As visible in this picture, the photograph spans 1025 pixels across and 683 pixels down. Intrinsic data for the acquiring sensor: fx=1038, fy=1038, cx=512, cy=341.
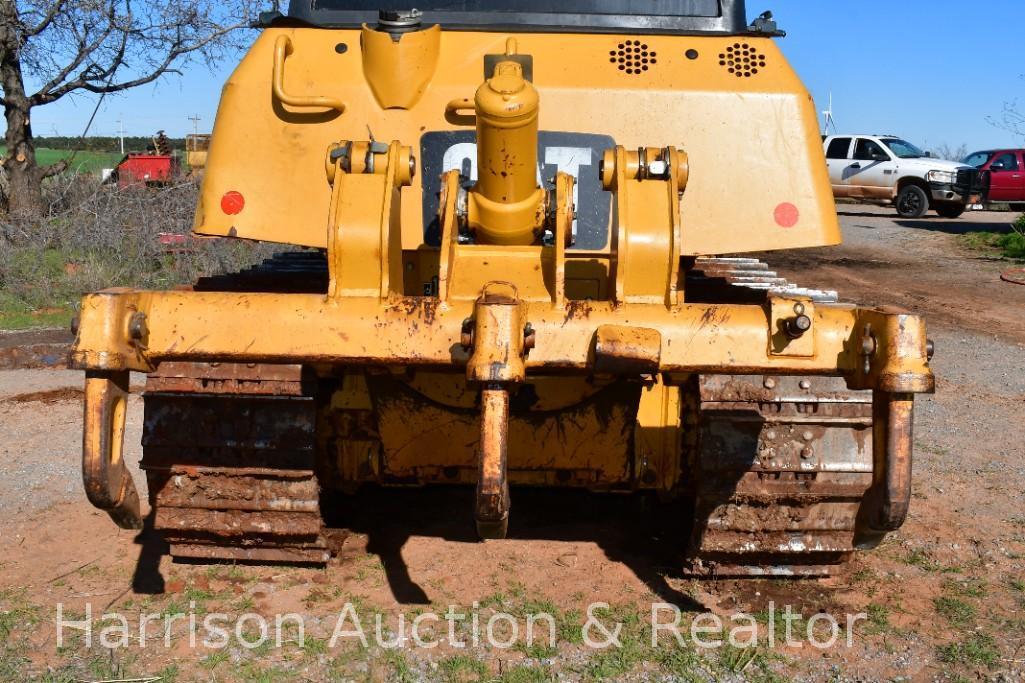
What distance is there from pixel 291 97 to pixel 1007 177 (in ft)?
77.2

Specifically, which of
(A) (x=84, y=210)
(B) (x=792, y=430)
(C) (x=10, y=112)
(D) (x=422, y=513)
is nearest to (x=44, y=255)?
(A) (x=84, y=210)

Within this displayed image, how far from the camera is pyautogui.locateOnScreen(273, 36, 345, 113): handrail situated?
4043mm

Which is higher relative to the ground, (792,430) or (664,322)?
(664,322)

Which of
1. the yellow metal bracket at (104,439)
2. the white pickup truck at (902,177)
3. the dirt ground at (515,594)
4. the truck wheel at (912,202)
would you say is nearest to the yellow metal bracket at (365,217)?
the yellow metal bracket at (104,439)

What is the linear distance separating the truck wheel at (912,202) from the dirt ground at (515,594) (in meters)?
18.1

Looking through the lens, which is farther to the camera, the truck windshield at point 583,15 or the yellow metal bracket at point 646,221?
the truck windshield at point 583,15

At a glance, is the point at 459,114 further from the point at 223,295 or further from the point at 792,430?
the point at 792,430

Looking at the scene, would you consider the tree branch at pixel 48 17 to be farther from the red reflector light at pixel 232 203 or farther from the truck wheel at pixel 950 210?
the truck wheel at pixel 950 210

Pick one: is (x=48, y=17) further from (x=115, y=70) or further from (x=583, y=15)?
(x=583, y=15)

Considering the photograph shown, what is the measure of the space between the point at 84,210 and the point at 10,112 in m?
2.53

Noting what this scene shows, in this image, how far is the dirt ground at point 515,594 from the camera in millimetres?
3480

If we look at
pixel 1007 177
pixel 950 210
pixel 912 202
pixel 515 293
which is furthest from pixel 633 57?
pixel 1007 177

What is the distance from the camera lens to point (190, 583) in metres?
4.07

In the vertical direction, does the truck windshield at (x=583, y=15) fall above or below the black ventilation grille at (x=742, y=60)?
above
